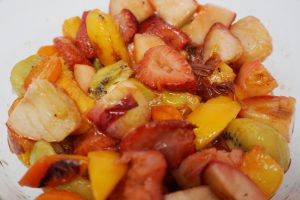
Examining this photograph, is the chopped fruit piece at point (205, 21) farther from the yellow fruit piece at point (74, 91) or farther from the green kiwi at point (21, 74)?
the green kiwi at point (21, 74)

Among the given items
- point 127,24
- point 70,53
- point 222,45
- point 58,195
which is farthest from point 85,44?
point 58,195

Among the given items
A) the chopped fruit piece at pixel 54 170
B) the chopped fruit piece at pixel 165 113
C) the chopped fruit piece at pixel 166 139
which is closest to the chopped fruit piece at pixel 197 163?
the chopped fruit piece at pixel 166 139

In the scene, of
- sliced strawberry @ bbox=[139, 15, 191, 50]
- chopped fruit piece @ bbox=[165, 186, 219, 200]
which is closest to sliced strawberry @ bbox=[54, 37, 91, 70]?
sliced strawberry @ bbox=[139, 15, 191, 50]

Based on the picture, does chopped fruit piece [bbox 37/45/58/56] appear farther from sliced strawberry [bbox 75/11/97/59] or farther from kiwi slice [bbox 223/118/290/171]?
kiwi slice [bbox 223/118/290/171]

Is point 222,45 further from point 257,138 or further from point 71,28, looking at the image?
point 71,28

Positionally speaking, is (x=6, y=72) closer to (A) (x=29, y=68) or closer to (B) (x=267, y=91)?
(A) (x=29, y=68)
